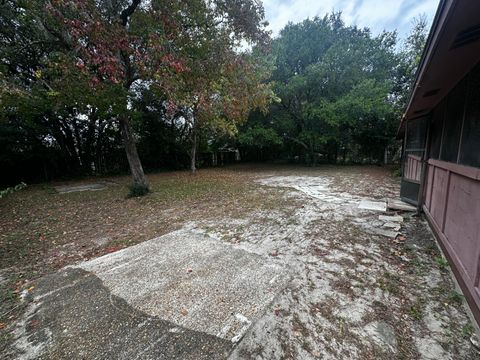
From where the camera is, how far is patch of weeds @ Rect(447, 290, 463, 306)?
1.79 m

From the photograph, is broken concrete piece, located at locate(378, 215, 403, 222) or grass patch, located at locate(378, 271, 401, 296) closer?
grass patch, located at locate(378, 271, 401, 296)

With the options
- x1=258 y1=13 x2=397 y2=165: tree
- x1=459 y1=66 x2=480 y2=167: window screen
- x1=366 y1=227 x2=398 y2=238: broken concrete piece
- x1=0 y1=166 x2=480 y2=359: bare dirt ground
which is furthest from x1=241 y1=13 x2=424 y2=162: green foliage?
x1=459 y1=66 x2=480 y2=167: window screen

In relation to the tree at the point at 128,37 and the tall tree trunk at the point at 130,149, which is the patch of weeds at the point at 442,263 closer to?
the tree at the point at 128,37

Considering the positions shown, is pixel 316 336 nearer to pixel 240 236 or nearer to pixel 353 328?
pixel 353 328

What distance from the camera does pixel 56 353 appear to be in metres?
1.41

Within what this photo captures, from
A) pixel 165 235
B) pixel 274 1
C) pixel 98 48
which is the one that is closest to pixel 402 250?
pixel 165 235

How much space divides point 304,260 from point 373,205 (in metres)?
3.23

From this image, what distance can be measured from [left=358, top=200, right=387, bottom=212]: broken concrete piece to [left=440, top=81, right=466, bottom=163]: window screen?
1.75 meters

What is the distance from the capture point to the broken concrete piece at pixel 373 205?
454 centimetres

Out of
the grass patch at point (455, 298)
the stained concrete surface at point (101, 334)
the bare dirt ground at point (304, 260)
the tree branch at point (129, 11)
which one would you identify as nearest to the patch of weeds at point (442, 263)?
the bare dirt ground at point (304, 260)

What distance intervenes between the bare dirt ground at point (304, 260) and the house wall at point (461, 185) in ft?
0.68

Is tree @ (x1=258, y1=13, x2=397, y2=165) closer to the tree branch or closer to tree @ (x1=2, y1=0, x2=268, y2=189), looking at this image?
tree @ (x1=2, y1=0, x2=268, y2=189)

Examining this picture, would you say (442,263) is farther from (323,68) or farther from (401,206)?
(323,68)

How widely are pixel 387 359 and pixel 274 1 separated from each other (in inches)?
309
